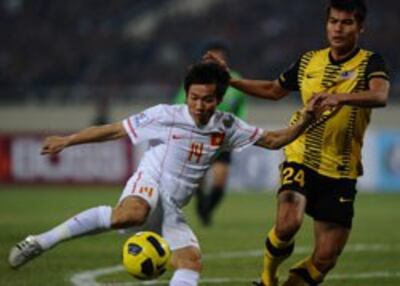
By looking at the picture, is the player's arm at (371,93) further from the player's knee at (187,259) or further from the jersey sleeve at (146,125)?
the player's knee at (187,259)

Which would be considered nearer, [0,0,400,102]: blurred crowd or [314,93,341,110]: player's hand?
[314,93,341,110]: player's hand

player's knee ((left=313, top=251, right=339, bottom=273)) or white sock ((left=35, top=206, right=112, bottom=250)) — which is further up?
white sock ((left=35, top=206, right=112, bottom=250))

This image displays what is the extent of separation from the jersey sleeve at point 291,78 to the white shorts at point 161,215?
1.42m

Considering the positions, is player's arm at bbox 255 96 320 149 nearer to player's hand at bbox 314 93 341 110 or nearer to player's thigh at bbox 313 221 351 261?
player's hand at bbox 314 93 341 110

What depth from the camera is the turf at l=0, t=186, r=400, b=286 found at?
Result: 30.1ft

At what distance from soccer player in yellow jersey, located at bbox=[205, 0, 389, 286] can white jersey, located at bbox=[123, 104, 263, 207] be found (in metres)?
0.66

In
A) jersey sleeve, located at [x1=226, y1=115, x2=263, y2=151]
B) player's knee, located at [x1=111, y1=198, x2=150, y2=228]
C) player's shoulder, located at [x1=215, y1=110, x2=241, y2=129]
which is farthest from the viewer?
jersey sleeve, located at [x1=226, y1=115, x2=263, y2=151]

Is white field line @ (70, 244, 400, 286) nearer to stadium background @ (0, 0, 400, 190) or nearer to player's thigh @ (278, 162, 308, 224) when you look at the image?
player's thigh @ (278, 162, 308, 224)

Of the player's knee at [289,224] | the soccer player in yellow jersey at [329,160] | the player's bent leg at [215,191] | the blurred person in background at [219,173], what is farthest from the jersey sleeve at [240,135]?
the player's bent leg at [215,191]

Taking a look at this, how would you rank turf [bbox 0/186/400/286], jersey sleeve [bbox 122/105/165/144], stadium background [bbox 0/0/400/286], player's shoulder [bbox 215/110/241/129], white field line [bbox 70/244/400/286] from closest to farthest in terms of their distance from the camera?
jersey sleeve [bbox 122/105/165/144], player's shoulder [bbox 215/110/241/129], white field line [bbox 70/244/400/286], turf [bbox 0/186/400/286], stadium background [bbox 0/0/400/286]

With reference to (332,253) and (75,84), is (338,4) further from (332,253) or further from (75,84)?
(75,84)

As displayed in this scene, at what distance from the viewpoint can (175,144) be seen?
7195 mm

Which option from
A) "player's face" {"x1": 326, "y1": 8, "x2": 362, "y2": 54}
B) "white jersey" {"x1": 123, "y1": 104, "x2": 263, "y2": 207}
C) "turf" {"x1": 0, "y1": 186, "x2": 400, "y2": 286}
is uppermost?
"player's face" {"x1": 326, "y1": 8, "x2": 362, "y2": 54}

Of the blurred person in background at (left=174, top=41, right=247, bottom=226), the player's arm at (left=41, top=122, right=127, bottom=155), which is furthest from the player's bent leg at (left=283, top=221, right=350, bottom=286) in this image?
the blurred person in background at (left=174, top=41, right=247, bottom=226)
